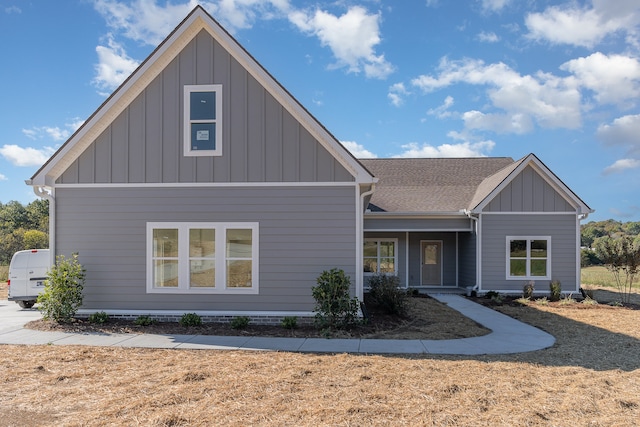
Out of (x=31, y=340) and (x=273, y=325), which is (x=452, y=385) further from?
(x=31, y=340)

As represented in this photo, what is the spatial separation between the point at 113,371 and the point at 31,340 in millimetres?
3426

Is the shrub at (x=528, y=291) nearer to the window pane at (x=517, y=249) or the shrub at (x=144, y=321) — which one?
the window pane at (x=517, y=249)

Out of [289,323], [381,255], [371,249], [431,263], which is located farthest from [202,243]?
[431,263]

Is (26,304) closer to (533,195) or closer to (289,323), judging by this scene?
(289,323)

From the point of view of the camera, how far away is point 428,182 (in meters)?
20.1

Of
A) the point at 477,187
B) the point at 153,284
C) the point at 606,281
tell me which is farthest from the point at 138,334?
the point at 606,281

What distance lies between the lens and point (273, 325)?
33.0ft

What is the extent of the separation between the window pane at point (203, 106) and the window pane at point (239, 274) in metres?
3.63

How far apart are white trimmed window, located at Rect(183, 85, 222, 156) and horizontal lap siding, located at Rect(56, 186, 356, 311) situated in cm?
102

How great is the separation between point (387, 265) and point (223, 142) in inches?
408

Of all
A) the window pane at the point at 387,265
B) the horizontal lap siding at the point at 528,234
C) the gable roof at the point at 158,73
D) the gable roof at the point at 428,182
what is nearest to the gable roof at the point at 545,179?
the horizontal lap siding at the point at 528,234

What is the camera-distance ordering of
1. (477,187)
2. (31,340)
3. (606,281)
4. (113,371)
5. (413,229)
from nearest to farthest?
1. (113,371)
2. (31,340)
3. (413,229)
4. (477,187)
5. (606,281)

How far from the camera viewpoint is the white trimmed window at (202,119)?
10469mm

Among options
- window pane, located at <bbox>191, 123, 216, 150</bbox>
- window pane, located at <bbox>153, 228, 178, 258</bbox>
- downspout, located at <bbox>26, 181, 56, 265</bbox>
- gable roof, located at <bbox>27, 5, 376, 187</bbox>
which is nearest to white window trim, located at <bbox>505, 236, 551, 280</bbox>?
gable roof, located at <bbox>27, 5, 376, 187</bbox>
